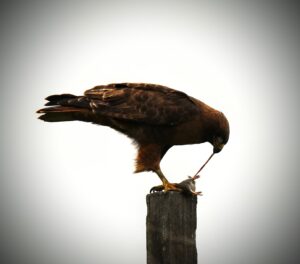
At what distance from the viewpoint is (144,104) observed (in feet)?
20.6

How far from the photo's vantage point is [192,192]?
4.78m

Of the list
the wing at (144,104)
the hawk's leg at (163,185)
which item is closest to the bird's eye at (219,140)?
the wing at (144,104)

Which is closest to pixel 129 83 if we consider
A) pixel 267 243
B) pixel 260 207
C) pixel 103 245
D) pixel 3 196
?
pixel 267 243

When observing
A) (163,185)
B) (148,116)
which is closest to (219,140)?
(148,116)

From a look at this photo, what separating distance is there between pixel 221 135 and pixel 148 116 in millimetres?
963

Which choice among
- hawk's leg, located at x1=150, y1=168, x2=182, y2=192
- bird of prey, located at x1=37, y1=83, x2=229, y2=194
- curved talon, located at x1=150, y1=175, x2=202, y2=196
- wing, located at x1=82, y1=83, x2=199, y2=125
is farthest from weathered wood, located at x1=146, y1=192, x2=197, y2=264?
wing, located at x1=82, y1=83, x2=199, y2=125

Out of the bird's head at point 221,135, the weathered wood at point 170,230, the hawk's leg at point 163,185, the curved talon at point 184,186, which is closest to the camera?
the weathered wood at point 170,230

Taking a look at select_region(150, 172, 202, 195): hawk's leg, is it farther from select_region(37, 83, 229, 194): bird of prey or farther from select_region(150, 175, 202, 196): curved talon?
select_region(37, 83, 229, 194): bird of prey

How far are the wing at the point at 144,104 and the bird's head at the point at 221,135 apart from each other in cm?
33

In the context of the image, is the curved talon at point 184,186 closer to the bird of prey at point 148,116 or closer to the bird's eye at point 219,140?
the bird of prey at point 148,116

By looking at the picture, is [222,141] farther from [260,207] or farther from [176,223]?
[260,207]

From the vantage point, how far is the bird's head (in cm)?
636

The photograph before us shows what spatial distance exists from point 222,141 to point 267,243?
253ft

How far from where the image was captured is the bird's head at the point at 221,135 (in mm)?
6359
